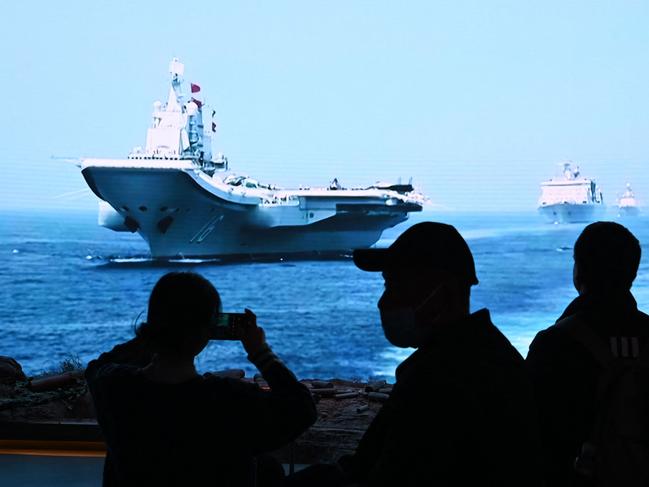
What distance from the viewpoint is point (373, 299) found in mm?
7133

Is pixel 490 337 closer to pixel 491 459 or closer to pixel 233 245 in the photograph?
pixel 491 459

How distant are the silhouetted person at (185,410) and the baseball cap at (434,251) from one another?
352 mm

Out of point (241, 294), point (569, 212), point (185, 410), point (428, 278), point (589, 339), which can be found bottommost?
point (241, 294)

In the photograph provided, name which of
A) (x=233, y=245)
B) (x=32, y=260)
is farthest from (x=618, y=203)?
Result: (x=32, y=260)

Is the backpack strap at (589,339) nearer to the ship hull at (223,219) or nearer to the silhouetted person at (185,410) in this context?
the silhouetted person at (185,410)

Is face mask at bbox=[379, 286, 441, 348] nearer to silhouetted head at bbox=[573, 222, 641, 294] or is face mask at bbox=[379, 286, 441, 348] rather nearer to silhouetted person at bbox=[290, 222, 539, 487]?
silhouetted person at bbox=[290, 222, 539, 487]

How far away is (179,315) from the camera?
1652mm

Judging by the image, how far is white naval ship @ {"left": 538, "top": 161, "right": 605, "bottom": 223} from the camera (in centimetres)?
572

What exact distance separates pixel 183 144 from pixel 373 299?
2.04 meters

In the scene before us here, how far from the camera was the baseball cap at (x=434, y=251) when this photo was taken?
1.52 m

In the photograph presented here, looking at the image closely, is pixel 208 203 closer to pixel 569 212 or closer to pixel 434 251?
pixel 569 212

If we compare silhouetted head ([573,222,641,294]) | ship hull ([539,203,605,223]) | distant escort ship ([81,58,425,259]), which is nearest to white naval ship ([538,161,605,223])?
ship hull ([539,203,605,223])

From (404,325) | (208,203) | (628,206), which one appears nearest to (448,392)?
(404,325)

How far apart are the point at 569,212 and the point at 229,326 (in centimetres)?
452
